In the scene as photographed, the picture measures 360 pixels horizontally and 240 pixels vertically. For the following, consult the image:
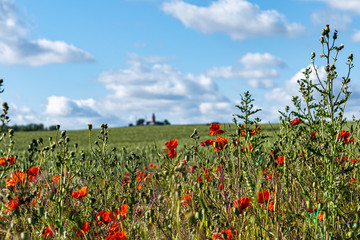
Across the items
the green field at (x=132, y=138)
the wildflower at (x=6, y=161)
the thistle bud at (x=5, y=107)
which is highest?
the thistle bud at (x=5, y=107)

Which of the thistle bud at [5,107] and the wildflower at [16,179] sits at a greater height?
the thistle bud at [5,107]

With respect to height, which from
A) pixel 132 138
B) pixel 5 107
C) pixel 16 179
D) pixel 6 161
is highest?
pixel 5 107

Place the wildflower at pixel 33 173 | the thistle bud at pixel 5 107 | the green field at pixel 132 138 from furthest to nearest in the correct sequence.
→ the green field at pixel 132 138 < the wildflower at pixel 33 173 < the thistle bud at pixel 5 107

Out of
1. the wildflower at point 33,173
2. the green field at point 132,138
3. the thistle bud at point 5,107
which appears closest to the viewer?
the thistle bud at point 5,107

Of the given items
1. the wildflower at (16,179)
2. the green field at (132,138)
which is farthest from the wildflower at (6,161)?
the green field at (132,138)

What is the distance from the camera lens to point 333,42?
225cm

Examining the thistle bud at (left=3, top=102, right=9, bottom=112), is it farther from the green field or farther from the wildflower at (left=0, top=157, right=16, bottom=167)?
the green field

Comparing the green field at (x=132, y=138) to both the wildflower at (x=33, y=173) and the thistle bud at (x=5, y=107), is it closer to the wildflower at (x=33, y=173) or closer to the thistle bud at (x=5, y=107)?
the wildflower at (x=33, y=173)

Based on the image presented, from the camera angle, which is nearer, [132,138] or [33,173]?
[33,173]

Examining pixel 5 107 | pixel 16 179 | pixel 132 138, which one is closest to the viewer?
pixel 5 107

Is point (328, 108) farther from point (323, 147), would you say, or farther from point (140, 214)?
point (140, 214)

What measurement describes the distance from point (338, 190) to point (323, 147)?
0.28 m

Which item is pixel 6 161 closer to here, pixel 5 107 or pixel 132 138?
pixel 5 107

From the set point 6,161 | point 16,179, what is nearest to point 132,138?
point 16,179
